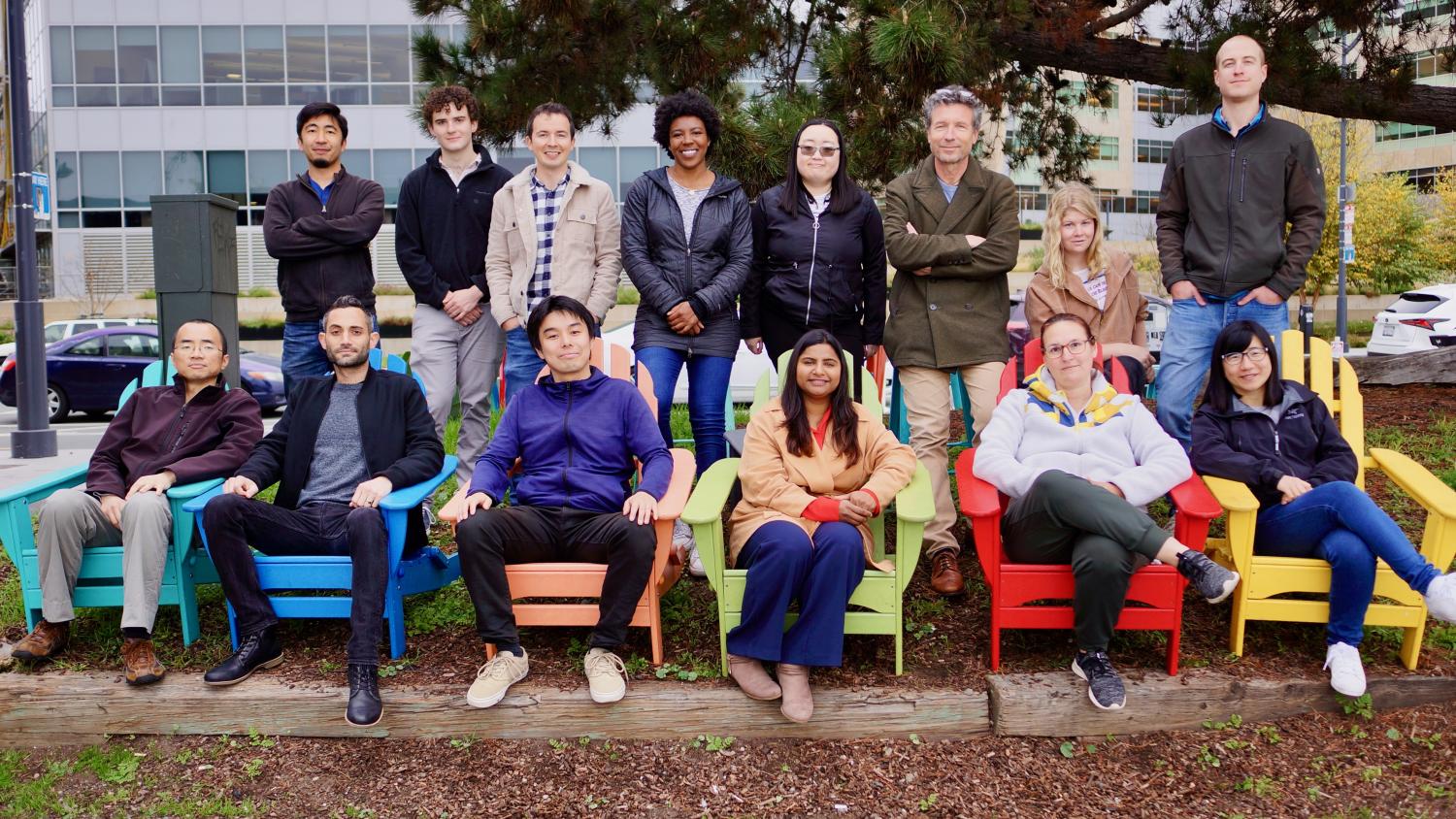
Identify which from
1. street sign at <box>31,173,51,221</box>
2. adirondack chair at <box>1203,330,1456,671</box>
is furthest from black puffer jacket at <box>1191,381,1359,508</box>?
street sign at <box>31,173,51,221</box>

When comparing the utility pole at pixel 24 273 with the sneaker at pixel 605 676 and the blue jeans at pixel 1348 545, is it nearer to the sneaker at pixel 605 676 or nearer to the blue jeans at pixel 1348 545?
the sneaker at pixel 605 676

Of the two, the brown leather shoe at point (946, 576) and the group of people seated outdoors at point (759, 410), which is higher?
the group of people seated outdoors at point (759, 410)

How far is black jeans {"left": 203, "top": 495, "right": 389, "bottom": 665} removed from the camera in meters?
3.38

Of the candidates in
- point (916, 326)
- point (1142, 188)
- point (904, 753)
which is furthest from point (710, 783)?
point (1142, 188)

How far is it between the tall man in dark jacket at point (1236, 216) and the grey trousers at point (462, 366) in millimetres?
3031

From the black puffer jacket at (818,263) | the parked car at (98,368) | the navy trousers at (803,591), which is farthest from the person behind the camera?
the parked car at (98,368)

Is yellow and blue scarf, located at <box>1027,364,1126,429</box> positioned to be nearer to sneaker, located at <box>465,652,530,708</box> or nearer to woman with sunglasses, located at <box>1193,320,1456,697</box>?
woman with sunglasses, located at <box>1193,320,1456,697</box>

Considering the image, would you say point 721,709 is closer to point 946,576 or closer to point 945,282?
point 946,576

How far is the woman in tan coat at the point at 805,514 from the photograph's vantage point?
10.6 feet

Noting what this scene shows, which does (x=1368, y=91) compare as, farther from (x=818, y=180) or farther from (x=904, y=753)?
(x=904, y=753)

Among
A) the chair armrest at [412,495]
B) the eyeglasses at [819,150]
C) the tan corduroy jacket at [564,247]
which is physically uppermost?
the eyeglasses at [819,150]

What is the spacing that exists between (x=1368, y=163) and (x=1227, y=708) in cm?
3692

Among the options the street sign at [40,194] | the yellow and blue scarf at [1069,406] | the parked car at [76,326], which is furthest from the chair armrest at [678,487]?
the parked car at [76,326]

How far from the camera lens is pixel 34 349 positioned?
887 centimetres
